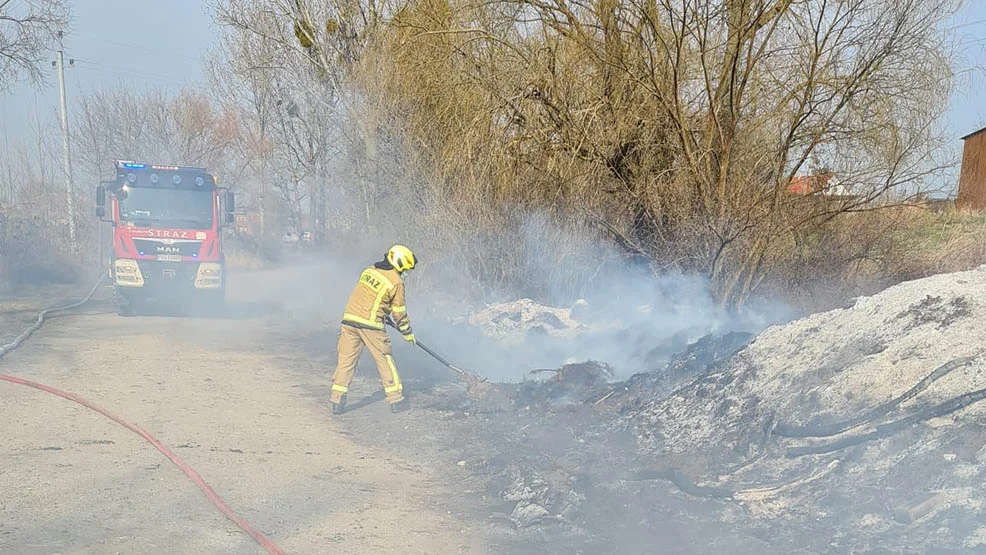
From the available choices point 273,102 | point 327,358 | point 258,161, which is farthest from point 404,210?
point 258,161

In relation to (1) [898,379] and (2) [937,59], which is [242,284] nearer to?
(2) [937,59]

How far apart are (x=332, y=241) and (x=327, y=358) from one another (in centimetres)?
1648

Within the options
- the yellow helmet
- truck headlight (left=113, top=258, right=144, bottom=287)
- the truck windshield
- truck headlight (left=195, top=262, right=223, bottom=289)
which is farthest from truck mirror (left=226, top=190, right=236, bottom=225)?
the yellow helmet

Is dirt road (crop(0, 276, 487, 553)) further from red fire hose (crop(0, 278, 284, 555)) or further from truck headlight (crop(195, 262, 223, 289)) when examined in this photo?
truck headlight (crop(195, 262, 223, 289))

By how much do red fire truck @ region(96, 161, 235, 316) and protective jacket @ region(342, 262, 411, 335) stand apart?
306 inches

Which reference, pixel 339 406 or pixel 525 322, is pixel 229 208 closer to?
pixel 525 322

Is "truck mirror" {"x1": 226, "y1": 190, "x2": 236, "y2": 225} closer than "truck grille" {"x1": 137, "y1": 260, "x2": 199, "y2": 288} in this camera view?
No

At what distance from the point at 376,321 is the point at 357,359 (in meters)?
0.45

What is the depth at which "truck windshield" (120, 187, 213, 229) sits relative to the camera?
13930mm

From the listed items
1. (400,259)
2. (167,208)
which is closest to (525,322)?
(400,259)

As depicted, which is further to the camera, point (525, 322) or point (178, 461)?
point (525, 322)

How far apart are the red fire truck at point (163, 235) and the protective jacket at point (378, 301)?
778 cm

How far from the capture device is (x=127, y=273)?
45.4 feet

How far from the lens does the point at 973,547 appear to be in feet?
12.2
